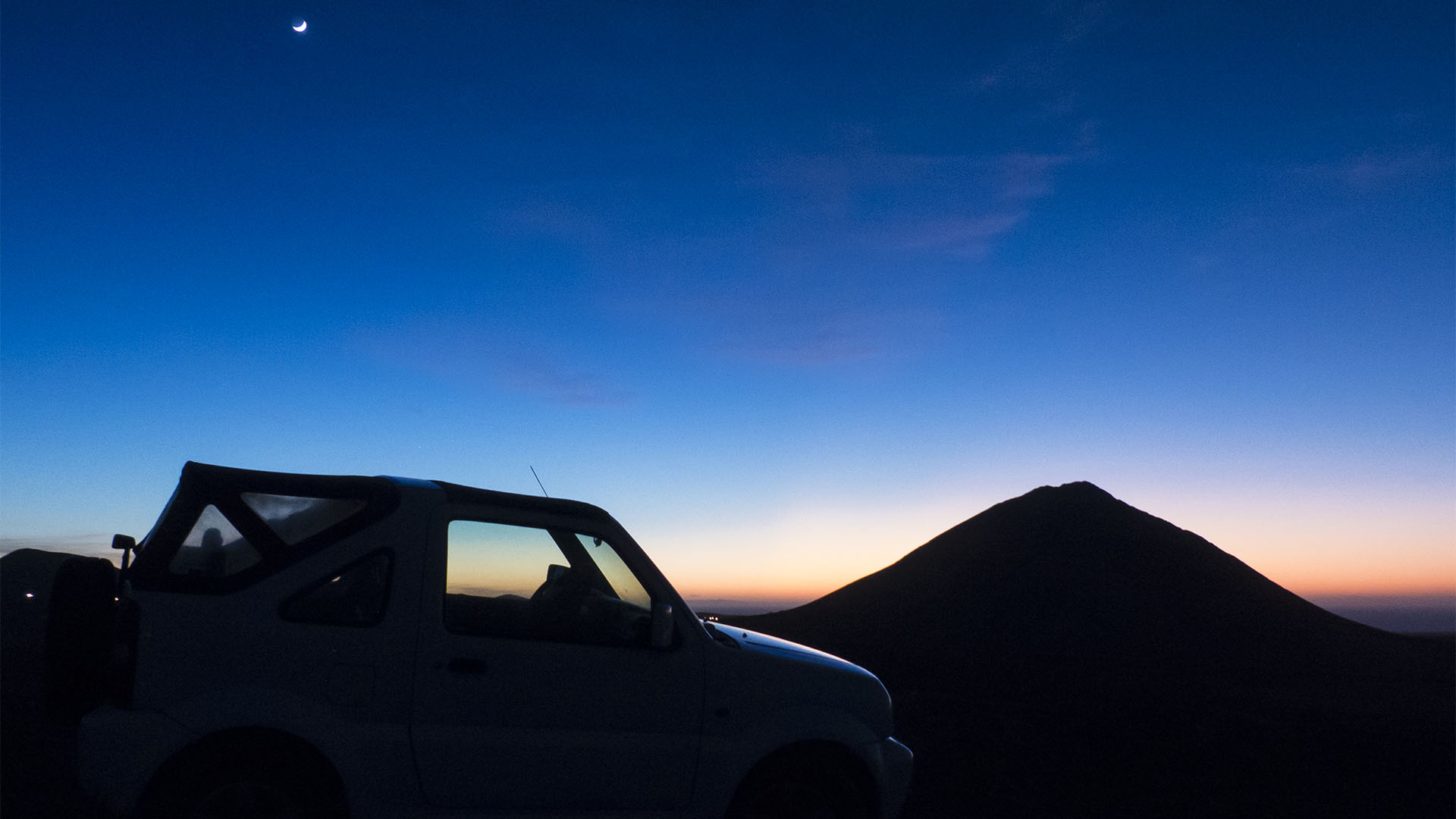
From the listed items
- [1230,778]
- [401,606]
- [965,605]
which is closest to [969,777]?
[1230,778]

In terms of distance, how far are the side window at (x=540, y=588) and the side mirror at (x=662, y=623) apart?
102mm

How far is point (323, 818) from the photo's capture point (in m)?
3.90

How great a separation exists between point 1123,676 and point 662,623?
2603 centimetres

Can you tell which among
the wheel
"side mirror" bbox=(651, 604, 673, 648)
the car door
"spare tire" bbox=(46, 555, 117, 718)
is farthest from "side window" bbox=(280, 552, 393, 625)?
the wheel

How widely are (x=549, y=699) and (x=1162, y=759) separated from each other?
10.4 m

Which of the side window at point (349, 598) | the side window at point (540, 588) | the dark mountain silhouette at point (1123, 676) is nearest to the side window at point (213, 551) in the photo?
the side window at point (349, 598)

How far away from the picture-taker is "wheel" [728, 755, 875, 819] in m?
4.66

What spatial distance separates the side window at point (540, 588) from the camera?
4.43m

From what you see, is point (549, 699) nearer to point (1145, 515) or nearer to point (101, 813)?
point (101, 813)

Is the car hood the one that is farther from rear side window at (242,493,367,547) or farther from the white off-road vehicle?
rear side window at (242,493,367,547)

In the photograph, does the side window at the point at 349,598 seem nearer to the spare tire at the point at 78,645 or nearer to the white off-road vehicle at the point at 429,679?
the white off-road vehicle at the point at 429,679

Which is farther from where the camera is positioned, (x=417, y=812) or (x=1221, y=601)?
(x=1221, y=601)

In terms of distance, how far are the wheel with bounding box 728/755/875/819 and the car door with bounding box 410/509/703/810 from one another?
0.37 meters

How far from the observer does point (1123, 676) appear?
2641 centimetres
